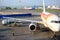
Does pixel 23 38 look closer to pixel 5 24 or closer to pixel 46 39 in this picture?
pixel 46 39

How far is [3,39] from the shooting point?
1988 cm

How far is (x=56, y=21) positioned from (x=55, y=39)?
7.66 feet

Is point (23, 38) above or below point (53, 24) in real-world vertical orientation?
below

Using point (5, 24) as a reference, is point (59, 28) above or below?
above

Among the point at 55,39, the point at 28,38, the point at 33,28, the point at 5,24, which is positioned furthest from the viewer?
the point at 5,24

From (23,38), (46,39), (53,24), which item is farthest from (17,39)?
(53,24)

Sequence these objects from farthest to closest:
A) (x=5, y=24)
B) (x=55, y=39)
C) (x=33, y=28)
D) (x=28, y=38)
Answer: (x=5, y=24)
(x=33, y=28)
(x=28, y=38)
(x=55, y=39)

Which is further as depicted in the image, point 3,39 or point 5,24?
point 5,24

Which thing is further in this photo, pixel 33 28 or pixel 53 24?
pixel 33 28

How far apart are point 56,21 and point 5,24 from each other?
16.7 metres

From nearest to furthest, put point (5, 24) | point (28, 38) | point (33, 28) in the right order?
1. point (28, 38)
2. point (33, 28)
3. point (5, 24)

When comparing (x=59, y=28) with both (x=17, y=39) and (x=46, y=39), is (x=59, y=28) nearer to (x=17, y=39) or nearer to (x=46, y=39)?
(x=46, y=39)

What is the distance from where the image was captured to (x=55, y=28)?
768 inches

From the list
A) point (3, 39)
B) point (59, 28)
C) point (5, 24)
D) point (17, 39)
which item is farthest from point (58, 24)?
point (5, 24)
